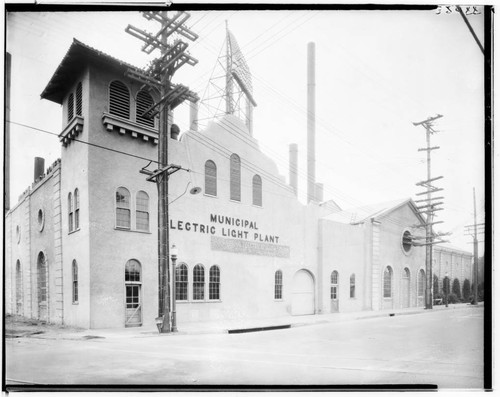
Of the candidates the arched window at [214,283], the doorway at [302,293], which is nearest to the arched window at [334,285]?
the doorway at [302,293]

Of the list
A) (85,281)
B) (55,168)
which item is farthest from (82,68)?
(85,281)

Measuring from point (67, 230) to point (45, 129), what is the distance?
2267 millimetres

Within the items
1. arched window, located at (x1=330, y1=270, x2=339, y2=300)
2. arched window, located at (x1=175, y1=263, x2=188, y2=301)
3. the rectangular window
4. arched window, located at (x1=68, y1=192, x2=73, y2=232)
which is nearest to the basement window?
arched window, located at (x1=68, y1=192, x2=73, y2=232)

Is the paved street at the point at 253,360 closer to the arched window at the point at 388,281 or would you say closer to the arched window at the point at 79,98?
the arched window at the point at 388,281

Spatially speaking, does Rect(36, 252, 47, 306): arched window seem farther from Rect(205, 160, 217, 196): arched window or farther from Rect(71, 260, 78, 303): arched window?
Rect(205, 160, 217, 196): arched window

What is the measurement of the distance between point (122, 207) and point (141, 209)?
1.43 feet

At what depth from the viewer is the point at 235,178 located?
436 inches

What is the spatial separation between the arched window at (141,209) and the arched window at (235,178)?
197cm

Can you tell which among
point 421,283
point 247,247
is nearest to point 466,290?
point 421,283

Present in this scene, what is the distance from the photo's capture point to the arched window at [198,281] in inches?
420

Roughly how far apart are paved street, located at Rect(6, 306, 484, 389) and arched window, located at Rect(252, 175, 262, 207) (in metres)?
3.13

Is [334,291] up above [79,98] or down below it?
below

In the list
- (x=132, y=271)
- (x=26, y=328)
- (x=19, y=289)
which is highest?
(x=132, y=271)

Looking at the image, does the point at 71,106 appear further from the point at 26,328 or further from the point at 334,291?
the point at 334,291
